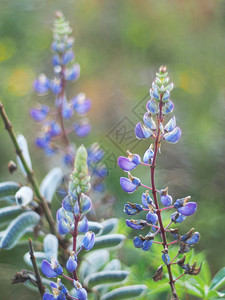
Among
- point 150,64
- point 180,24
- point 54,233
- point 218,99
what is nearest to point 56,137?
point 54,233

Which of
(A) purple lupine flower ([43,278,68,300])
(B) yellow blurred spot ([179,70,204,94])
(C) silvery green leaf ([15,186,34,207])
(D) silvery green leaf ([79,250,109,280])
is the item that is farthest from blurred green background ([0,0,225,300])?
(A) purple lupine flower ([43,278,68,300])

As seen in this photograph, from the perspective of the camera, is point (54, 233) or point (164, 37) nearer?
point (54, 233)

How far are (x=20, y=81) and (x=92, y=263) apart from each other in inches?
42.7

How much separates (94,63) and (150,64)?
265 mm

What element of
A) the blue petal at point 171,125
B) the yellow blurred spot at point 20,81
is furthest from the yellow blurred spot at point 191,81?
the blue petal at point 171,125

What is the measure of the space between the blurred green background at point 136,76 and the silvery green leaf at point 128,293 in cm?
40

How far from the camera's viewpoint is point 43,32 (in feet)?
6.84

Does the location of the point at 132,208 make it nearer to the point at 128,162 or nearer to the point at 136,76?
the point at 128,162

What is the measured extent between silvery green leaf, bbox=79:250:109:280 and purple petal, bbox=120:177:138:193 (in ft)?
0.94

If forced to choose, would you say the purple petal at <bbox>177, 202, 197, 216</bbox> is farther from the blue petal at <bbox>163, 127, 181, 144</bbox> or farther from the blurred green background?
the blurred green background

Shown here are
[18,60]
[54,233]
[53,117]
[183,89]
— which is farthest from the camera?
[18,60]

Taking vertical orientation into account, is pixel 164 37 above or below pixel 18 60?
below

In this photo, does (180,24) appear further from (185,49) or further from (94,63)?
(94,63)

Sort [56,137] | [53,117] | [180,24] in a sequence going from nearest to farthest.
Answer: [56,137] → [53,117] → [180,24]
